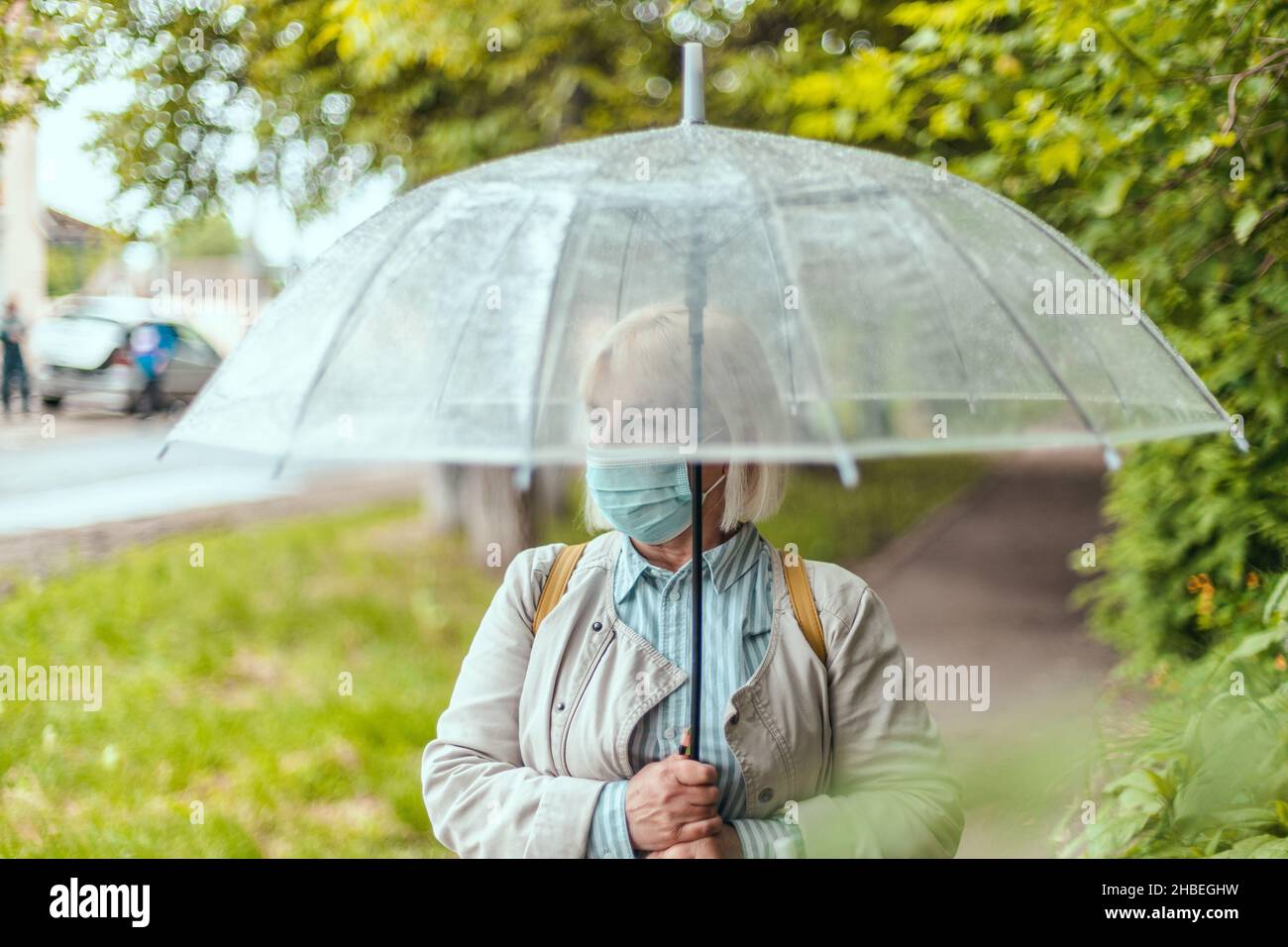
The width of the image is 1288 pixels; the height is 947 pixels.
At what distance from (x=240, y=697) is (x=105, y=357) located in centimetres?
214

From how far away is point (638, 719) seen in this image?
7.70 ft

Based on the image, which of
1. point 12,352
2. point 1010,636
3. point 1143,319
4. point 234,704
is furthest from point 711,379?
point 1010,636

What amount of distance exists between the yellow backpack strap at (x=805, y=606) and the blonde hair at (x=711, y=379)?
13cm

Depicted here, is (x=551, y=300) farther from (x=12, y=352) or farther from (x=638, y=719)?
(x=12, y=352)

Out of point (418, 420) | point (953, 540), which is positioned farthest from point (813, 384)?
point (953, 540)

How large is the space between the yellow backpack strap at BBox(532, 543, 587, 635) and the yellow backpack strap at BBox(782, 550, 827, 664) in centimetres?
44

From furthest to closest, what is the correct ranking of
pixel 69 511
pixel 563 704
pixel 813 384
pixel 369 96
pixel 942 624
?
pixel 942 624
pixel 369 96
pixel 69 511
pixel 563 704
pixel 813 384

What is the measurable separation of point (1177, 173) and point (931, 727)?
9.24 feet

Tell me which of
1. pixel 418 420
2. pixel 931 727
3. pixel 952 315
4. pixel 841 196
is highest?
pixel 841 196

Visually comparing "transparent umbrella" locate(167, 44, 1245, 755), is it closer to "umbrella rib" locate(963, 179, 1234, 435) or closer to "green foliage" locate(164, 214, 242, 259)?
"umbrella rib" locate(963, 179, 1234, 435)

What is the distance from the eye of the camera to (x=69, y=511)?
25.5ft

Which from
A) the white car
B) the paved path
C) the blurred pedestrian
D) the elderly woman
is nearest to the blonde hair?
the elderly woman

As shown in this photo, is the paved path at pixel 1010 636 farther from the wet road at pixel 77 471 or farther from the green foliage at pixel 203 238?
the green foliage at pixel 203 238
